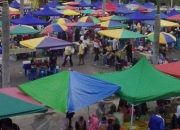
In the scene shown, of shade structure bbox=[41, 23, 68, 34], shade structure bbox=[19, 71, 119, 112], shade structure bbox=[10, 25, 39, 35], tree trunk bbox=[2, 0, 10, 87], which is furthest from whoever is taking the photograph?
shade structure bbox=[41, 23, 68, 34]

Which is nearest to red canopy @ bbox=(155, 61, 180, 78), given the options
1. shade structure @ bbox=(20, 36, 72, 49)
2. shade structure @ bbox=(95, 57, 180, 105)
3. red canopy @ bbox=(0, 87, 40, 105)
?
shade structure @ bbox=(95, 57, 180, 105)

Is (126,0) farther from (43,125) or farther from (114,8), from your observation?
(43,125)

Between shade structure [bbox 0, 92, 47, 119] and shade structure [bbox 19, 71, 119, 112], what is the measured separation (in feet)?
1.83

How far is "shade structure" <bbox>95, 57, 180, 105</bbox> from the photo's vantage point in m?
11.4

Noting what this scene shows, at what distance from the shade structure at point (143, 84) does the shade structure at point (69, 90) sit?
0.47m

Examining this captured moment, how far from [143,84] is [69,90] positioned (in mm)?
2148

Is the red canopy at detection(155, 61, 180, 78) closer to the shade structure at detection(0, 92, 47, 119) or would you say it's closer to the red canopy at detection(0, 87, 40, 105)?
the red canopy at detection(0, 87, 40, 105)

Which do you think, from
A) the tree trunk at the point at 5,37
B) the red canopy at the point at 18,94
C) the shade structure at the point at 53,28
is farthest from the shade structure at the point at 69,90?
the shade structure at the point at 53,28

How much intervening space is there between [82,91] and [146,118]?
2.83 metres

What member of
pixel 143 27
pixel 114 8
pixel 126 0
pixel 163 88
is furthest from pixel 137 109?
pixel 126 0

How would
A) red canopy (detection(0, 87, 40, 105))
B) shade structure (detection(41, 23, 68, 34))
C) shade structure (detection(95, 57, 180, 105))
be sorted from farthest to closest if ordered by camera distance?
shade structure (detection(41, 23, 68, 34))
shade structure (detection(95, 57, 180, 105))
red canopy (detection(0, 87, 40, 105))

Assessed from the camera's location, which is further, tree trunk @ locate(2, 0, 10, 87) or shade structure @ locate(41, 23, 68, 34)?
shade structure @ locate(41, 23, 68, 34)

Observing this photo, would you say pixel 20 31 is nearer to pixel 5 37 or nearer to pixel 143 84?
pixel 5 37

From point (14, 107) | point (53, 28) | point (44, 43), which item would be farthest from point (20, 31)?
point (14, 107)
